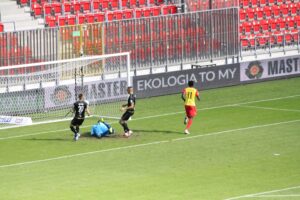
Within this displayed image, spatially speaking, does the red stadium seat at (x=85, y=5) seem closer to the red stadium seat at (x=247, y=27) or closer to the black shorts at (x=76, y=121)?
the red stadium seat at (x=247, y=27)

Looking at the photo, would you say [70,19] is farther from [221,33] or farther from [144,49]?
[221,33]

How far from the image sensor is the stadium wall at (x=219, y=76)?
42.4 m

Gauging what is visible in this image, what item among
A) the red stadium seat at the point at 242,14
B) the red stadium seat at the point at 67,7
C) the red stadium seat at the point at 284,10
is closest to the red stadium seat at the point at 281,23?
the red stadium seat at the point at 284,10

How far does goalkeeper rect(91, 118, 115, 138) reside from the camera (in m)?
34.1

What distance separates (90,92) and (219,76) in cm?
779

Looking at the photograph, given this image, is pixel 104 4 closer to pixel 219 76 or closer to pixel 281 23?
pixel 219 76

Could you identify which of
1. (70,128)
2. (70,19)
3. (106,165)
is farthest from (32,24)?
(106,165)

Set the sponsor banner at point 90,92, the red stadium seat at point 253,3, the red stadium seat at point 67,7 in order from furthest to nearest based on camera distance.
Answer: the red stadium seat at point 253,3 → the red stadium seat at point 67,7 → the sponsor banner at point 90,92

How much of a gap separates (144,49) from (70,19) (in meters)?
3.62

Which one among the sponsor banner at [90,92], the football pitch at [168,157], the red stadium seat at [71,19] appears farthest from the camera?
the red stadium seat at [71,19]

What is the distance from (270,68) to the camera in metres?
46.0

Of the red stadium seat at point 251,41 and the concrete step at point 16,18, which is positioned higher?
the concrete step at point 16,18

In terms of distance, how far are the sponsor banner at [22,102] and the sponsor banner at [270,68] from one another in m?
11.1

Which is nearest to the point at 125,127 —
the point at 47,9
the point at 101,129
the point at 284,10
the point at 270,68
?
the point at 101,129
